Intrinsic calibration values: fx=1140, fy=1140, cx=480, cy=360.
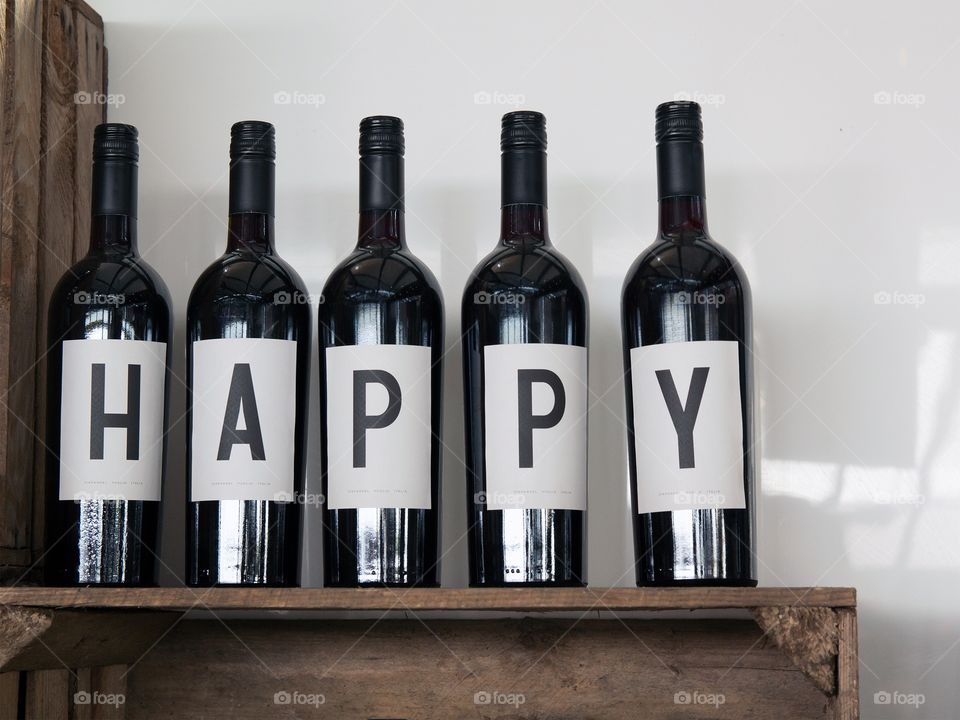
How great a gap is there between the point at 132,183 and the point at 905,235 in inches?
32.1

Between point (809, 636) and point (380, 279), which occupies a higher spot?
point (380, 279)

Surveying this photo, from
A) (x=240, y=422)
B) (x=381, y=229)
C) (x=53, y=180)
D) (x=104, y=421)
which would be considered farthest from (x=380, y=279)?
(x=53, y=180)

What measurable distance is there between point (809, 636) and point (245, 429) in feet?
A: 1.72

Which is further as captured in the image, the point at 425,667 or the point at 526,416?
the point at 425,667

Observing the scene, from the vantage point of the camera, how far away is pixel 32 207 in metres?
1.16

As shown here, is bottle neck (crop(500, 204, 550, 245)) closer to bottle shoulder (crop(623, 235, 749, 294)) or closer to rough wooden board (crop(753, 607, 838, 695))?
bottle shoulder (crop(623, 235, 749, 294))

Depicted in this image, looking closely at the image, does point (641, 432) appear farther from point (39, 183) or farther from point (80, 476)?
point (39, 183)

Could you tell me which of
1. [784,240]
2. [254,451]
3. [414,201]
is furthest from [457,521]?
[784,240]

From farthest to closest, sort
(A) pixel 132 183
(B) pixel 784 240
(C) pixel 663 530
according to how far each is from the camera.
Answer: (B) pixel 784 240, (A) pixel 132 183, (C) pixel 663 530

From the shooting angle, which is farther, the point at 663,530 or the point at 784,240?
the point at 784,240

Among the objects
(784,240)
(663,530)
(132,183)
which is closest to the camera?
(663,530)

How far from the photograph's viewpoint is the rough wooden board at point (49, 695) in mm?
1093

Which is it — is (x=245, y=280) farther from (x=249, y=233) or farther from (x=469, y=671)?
(x=469, y=671)

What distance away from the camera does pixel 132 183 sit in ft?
3.74
